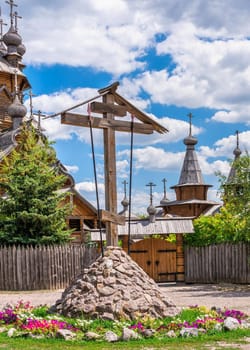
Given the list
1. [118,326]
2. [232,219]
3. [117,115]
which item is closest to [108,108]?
[117,115]

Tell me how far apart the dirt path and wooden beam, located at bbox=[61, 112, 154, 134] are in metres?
4.74

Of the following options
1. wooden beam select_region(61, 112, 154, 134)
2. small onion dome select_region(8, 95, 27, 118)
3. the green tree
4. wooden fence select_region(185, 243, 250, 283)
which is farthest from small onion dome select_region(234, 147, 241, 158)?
wooden beam select_region(61, 112, 154, 134)

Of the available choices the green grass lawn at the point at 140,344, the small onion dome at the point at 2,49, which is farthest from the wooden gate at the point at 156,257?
the small onion dome at the point at 2,49

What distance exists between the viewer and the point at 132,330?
9.12 metres

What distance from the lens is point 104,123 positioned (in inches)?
455

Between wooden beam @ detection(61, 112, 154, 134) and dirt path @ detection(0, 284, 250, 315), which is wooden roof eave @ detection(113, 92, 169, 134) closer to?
wooden beam @ detection(61, 112, 154, 134)

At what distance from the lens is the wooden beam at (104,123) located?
11.1 meters

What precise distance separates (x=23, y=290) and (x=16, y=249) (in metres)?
1.56

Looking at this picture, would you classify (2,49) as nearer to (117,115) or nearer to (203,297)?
(203,297)

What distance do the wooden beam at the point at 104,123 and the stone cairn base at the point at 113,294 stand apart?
2.47m

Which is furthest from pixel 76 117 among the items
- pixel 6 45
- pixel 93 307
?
pixel 6 45

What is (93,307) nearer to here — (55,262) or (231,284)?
(55,262)

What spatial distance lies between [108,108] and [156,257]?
15351 millimetres

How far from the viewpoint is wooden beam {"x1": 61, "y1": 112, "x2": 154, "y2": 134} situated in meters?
11.1
